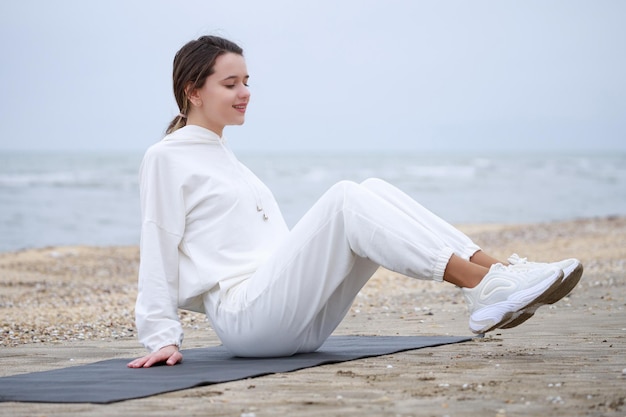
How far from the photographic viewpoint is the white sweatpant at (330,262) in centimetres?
358

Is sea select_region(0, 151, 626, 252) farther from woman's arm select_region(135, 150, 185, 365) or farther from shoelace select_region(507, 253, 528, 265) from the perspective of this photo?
shoelace select_region(507, 253, 528, 265)

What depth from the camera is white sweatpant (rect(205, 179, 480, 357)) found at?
358 centimetres

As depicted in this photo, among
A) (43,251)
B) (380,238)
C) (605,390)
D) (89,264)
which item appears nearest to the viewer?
(605,390)

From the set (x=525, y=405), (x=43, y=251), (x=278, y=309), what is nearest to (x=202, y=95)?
(x=278, y=309)

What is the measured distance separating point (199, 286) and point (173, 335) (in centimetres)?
26

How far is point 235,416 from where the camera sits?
119 inches

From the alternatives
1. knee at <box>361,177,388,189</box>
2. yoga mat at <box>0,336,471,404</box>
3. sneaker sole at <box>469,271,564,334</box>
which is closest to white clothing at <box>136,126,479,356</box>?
knee at <box>361,177,388,189</box>

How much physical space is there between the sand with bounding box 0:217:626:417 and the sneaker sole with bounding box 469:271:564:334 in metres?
0.23

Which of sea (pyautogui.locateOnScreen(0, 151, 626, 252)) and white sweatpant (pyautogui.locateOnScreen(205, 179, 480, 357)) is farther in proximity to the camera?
sea (pyautogui.locateOnScreen(0, 151, 626, 252))

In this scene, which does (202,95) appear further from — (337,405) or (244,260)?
(337,405)

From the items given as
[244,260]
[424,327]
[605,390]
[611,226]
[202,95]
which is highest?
[202,95]

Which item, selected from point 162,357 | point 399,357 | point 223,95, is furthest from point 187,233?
point 399,357

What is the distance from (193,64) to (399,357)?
1786mm

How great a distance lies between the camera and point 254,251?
13.7 feet
